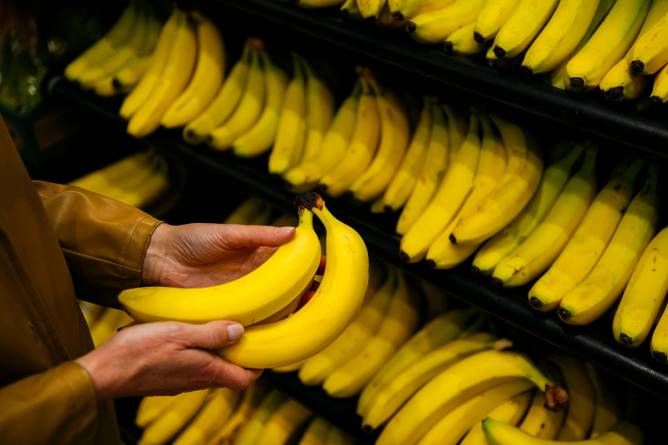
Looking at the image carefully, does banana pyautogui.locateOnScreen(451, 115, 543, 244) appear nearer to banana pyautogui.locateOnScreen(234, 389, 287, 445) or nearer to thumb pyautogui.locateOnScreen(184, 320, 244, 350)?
thumb pyautogui.locateOnScreen(184, 320, 244, 350)

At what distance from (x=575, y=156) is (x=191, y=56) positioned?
112 centimetres

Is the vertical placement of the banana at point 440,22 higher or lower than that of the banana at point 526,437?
higher

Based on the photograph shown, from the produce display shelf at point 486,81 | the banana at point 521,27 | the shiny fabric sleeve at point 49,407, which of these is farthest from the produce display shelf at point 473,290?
the shiny fabric sleeve at point 49,407

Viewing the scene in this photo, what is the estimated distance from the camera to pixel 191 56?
2.19 meters

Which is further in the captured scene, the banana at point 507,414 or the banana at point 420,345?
the banana at point 420,345

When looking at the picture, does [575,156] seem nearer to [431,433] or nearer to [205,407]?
[431,433]

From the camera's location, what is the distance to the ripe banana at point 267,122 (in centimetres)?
201

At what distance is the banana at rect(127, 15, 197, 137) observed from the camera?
2113 mm

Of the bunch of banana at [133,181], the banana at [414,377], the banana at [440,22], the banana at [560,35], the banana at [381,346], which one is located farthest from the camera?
the bunch of banana at [133,181]

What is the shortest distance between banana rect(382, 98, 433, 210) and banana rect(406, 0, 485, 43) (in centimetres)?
26

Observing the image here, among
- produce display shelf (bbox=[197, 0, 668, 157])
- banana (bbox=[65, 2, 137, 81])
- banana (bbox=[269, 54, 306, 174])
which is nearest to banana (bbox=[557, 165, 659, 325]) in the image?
produce display shelf (bbox=[197, 0, 668, 157])

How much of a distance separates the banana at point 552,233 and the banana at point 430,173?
248 millimetres

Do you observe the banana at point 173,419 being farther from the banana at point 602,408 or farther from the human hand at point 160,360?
the banana at point 602,408

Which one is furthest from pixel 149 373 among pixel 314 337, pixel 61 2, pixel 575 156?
pixel 61 2
